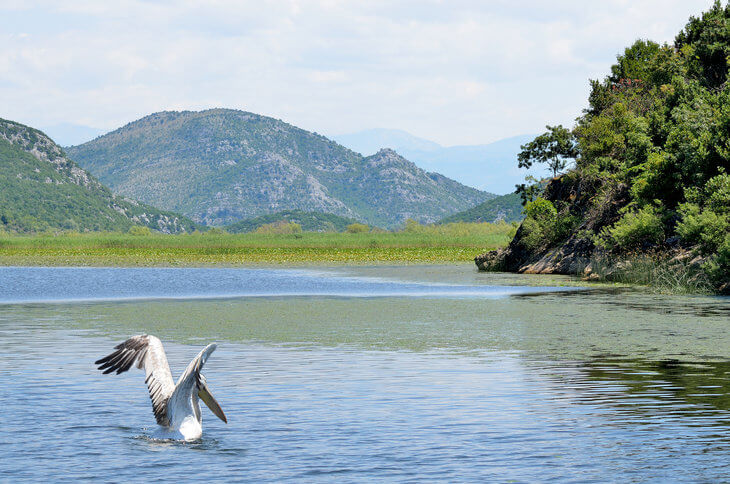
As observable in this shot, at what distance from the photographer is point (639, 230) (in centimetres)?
4269

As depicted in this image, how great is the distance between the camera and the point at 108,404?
A: 1435 centimetres

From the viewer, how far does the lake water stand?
1073 centimetres

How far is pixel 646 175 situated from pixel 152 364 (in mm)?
35024

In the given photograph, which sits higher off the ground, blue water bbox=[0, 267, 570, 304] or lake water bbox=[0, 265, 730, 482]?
blue water bbox=[0, 267, 570, 304]

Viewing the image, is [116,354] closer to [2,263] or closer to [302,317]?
[302,317]

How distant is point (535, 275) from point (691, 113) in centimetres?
1508

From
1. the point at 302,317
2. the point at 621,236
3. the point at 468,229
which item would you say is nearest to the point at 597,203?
the point at 621,236

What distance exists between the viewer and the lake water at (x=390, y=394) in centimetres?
1073

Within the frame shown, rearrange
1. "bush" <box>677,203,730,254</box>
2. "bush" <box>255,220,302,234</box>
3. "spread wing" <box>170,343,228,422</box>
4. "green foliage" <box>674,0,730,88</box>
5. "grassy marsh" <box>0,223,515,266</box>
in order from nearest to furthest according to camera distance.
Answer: "spread wing" <box>170,343,228,422</box>
"bush" <box>677,203,730,254</box>
"green foliage" <box>674,0,730,88</box>
"grassy marsh" <box>0,223,515,266</box>
"bush" <box>255,220,302,234</box>

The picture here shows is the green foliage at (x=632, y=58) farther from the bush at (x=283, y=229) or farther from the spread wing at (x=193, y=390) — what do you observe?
the bush at (x=283, y=229)

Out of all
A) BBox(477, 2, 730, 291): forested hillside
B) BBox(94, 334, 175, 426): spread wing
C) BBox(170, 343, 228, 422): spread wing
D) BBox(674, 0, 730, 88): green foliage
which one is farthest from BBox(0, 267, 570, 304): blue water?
BBox(170, 343, 228, 422): spread wing

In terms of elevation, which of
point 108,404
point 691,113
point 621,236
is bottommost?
point 108,404

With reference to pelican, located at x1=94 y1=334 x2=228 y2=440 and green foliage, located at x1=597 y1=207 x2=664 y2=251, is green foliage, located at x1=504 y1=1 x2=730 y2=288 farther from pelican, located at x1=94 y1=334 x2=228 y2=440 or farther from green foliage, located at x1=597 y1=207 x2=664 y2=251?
pelican, located at x1=94 y1=334 x2=228 y2=440

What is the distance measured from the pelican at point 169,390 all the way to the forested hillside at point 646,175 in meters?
26.9
